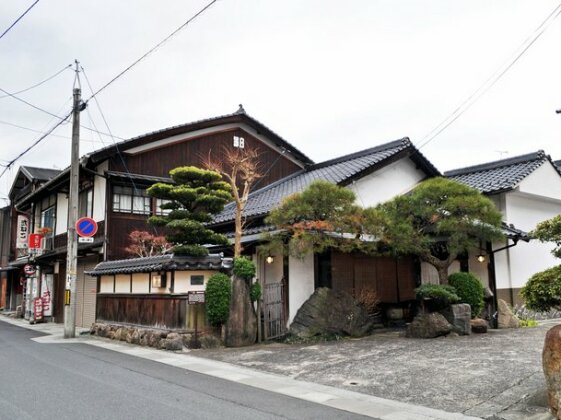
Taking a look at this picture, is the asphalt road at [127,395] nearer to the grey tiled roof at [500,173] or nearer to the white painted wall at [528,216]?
the white painted wall at [528,216]

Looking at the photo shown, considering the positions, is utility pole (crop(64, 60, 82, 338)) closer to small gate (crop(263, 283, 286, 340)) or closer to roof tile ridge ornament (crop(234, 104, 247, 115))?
small gate (crop(263, 283, 286, 340))

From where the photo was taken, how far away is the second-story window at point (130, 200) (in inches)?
778

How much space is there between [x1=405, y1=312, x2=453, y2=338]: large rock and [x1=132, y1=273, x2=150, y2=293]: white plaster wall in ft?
26.4

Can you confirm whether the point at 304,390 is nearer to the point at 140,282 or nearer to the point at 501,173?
the point at 140,282

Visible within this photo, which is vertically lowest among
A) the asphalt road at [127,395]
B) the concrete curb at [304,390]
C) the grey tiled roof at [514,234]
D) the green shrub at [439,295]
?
the concrete curb at [304,390]

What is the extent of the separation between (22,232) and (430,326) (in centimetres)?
2524

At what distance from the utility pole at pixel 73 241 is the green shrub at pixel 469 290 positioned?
12.5 metres

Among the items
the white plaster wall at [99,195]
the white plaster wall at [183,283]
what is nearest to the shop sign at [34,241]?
the white plaster wall at [99,195]

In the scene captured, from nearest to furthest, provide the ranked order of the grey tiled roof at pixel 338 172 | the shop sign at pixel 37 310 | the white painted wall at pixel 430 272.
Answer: the grey tiled roof at pixel 338 172 < the white painted wall at pixel 430 272 < the shop sign at pixel 37 310

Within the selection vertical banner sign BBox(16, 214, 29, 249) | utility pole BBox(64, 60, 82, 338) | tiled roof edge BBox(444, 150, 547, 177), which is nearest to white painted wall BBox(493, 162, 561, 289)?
tiled roof edge BBox(444, 150, 547, 177)

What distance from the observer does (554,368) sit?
5.75 meters

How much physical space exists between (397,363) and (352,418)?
3.88 metres

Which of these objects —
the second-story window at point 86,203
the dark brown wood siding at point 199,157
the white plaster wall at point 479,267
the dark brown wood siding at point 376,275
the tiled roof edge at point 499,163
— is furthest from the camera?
the second-story window at point 86,203

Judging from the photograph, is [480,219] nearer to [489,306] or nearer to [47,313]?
[489,306]
